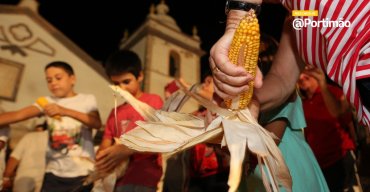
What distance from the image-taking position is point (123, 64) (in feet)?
11.4

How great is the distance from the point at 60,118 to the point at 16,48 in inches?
511

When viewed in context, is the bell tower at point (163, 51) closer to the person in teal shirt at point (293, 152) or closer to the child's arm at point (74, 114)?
the child's arm at point (74, 114)

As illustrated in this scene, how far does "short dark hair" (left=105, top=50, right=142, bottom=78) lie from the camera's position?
11.3ft

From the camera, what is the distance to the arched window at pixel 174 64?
72.3 ft

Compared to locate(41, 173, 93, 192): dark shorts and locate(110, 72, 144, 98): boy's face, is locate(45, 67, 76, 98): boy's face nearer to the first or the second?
locate(110, 72, 144, 98): boy's face

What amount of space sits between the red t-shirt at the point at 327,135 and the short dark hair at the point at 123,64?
189 cm

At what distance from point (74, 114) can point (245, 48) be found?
7.69 ft

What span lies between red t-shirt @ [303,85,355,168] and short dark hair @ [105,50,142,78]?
74.3 inches

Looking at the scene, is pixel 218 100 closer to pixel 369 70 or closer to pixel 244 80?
pixel 244 80

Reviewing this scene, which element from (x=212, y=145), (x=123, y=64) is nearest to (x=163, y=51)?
(x=123, y=64)

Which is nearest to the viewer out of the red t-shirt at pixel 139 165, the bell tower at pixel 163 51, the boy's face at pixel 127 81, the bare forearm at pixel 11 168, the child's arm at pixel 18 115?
the red t-shirt at pixel 139 165

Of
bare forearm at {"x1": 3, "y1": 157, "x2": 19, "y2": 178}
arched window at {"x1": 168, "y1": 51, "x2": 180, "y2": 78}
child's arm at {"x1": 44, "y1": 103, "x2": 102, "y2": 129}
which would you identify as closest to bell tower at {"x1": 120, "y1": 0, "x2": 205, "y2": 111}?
arched window at {"x1": 168, "y1": 51, "x2": 180, "y2": 78}

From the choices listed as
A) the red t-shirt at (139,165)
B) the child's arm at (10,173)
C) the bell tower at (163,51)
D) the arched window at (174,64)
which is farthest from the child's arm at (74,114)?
the arched window at (174,64)

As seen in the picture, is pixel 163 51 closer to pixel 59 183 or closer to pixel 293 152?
pixel 59 183
